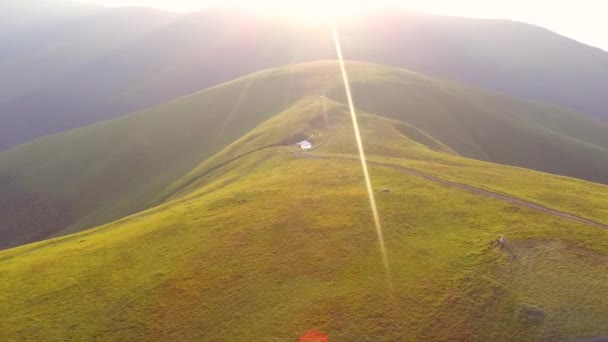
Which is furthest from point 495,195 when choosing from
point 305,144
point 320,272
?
point 305,144

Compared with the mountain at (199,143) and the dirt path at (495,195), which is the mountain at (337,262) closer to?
the dirt path at (495,195)

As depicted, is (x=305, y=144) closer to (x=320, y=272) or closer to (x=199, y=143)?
(x=320, y=272)

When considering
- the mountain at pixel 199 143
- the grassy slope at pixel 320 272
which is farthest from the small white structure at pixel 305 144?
the mountain at pixel 199 143

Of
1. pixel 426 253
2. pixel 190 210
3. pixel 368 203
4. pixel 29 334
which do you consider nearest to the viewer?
pixel 29 334

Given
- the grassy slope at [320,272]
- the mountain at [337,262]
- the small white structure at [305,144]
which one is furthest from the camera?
the small white structure at [305,144]

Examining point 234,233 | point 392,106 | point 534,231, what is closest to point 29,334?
point 234,233

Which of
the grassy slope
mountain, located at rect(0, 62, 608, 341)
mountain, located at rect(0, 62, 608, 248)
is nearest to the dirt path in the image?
mountain, located at rect(0, 62, 608, 341)

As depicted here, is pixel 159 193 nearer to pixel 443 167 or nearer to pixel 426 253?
pixel 443 167
